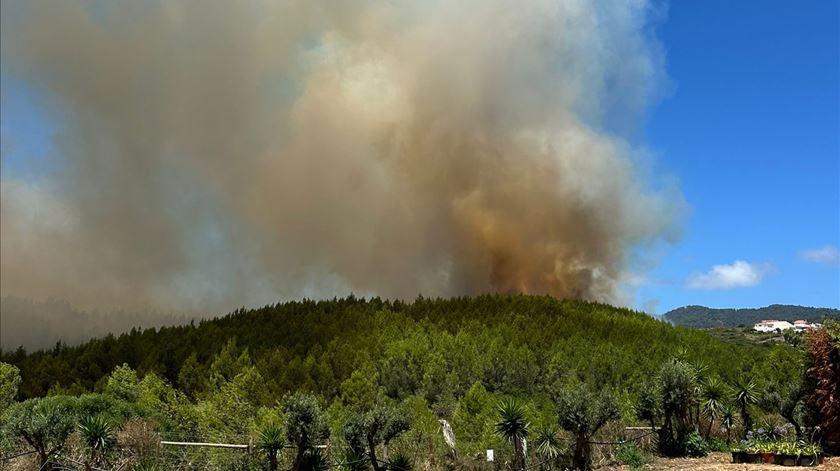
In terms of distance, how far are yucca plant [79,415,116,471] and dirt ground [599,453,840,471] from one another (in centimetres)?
1749

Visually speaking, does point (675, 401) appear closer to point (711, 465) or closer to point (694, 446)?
point (694, 446)

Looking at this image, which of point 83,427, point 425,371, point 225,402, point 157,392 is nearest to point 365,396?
point 425,371

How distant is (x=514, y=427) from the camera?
971 inches

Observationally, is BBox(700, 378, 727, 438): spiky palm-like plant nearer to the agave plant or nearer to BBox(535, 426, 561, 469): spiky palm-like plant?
BBox(535, 426, 561, 469): spiky palm-like plant

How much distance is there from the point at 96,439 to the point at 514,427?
13.7 m

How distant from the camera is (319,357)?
6400 centimetres

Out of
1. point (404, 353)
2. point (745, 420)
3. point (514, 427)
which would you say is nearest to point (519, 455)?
point (514, 427)

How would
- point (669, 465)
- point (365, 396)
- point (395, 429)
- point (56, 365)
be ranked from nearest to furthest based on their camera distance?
point (395, 429), point (669, 465), point (365, 396), point (56, 365)

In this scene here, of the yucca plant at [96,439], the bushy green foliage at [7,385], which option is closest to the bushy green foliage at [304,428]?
the yucca plant at [96,439]

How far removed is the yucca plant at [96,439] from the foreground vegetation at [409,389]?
0.18 ft

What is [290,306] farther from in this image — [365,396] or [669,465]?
[669,465]

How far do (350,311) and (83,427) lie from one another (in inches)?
2502

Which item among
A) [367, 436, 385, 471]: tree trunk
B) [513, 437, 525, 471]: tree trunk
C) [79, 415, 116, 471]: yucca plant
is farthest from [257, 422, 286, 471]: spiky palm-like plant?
[513, 437, 525, 471]: tree trunk

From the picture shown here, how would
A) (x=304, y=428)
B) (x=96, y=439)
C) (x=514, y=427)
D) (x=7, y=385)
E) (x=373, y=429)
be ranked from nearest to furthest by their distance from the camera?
(x=96, y=439) → (x=304, y=428) → (x=373, y=429) → (x=514, y=427) → (x=7, y=385)
